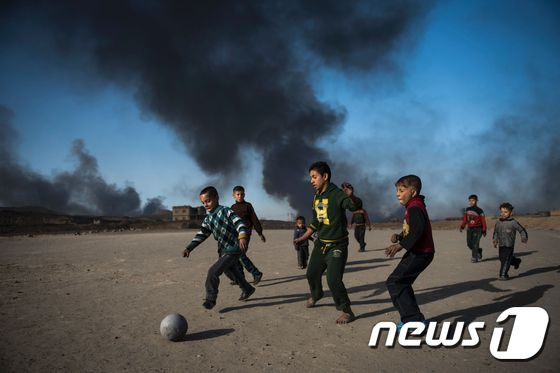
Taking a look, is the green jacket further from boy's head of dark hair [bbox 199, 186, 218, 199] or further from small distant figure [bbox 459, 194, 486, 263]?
small distant figure [bbox 459, 194, 486, 263]

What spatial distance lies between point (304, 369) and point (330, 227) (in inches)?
81.2

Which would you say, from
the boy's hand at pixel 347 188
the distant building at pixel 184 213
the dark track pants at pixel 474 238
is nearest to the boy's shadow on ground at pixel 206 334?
the boy's hand at pixel 347 188

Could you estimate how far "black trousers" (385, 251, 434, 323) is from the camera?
4293 mm

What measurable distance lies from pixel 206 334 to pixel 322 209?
224cm

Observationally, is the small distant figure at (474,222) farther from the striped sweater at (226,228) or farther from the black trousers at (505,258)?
the striped sweater at (226,228)

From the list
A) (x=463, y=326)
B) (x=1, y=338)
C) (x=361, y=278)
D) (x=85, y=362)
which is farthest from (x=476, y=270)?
(x=1, y=338)

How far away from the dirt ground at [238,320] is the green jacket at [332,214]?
1.18 m

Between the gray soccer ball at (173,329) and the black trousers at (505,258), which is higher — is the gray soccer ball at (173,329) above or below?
below

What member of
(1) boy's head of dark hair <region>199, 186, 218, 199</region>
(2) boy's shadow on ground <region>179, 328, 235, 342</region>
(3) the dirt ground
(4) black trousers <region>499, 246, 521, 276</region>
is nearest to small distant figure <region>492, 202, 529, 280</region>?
(4) black trousers <region>499, 246, 521, 276</region>

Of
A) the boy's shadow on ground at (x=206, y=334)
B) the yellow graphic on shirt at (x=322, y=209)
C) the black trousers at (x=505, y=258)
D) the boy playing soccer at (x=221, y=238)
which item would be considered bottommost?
the boy's shadow on ground at (x=206, y=334)

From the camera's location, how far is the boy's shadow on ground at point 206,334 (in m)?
4.33

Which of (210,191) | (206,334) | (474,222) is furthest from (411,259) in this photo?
(474,222)

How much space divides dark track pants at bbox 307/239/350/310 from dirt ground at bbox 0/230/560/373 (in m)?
0.37

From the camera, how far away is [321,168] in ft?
17.1
